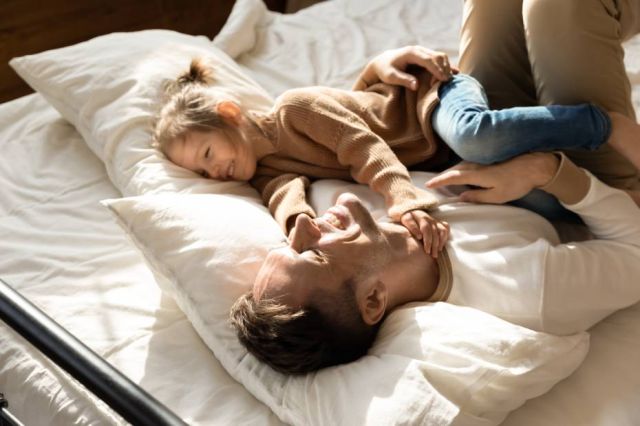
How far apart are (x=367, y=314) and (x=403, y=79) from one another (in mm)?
594

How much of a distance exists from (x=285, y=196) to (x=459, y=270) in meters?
0.38

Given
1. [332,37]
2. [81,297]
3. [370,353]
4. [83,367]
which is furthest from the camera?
[332,37]

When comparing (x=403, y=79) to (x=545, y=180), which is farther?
(x=403, y=79)

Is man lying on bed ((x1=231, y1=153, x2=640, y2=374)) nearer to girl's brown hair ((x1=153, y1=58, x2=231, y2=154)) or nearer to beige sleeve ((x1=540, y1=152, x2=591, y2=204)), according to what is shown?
beige sleeve ((x1=540, y1=152, x2=591, y2=204))

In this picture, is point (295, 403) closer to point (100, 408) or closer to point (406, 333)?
point (406, 333)

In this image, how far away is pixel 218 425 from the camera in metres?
1.03

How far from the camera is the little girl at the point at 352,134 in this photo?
1.25m

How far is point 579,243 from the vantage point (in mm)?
1184

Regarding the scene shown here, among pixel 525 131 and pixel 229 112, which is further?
pixel 229 112

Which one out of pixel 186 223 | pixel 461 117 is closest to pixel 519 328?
pixel 461 117

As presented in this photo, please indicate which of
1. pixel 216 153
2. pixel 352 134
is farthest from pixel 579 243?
pixel 216 153

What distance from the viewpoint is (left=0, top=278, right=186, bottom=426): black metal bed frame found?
86 cm

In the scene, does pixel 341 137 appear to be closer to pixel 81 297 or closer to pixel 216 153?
pixel 216 153

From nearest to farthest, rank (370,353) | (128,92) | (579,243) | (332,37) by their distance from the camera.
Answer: (370,353)
(579,243)
(128,92)
(332,37)
